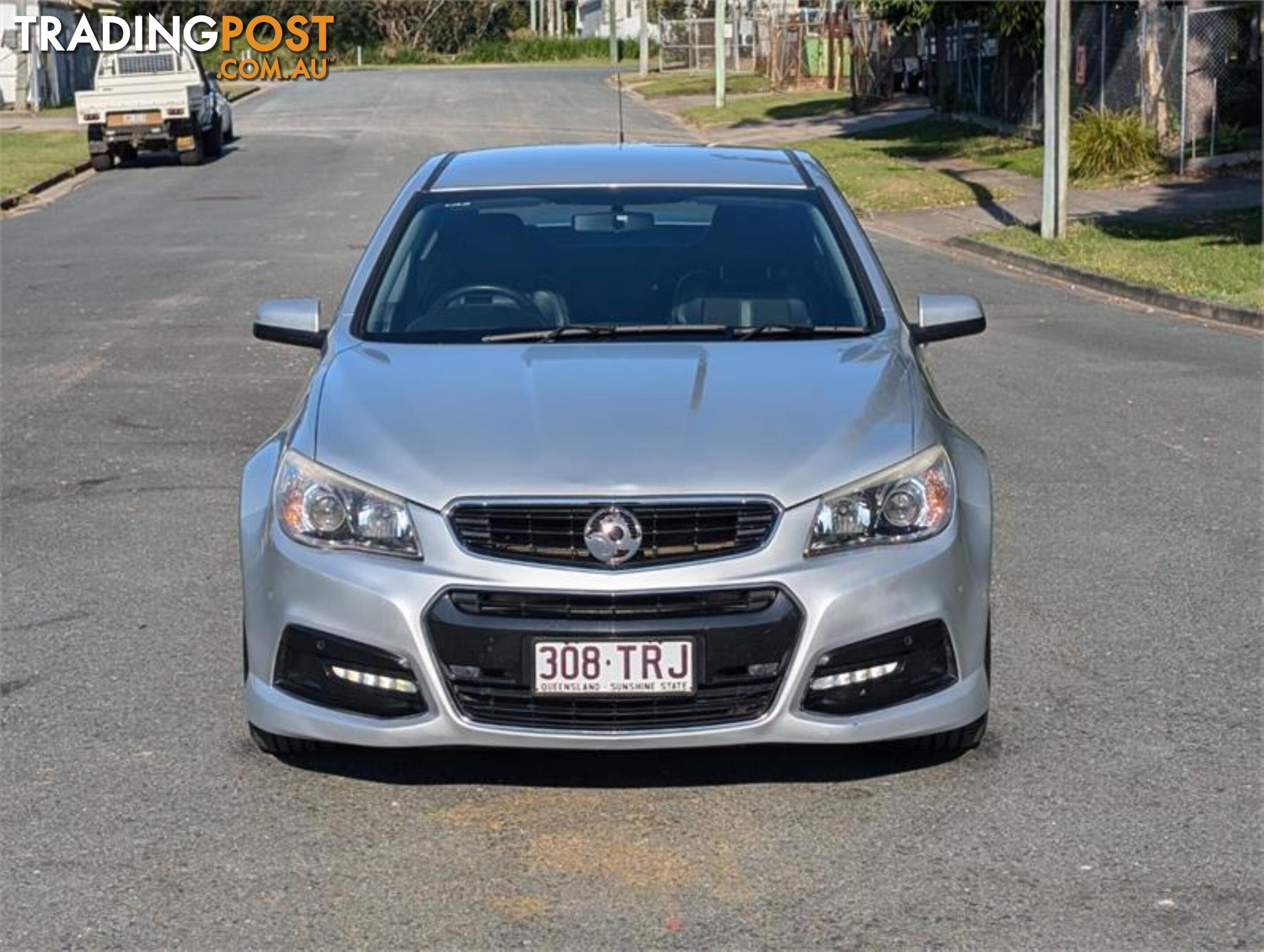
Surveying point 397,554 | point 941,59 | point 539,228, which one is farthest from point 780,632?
point 941,59

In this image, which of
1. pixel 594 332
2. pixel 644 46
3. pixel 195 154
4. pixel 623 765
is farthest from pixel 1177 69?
pixel 644 46

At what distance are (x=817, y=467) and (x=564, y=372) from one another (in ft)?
2.99

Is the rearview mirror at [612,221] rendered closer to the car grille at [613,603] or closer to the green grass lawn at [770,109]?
the car grille at [613,603]

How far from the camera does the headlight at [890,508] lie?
16.9ft

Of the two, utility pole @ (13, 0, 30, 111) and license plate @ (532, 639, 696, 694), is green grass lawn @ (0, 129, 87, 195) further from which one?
license plate @ (532, 639, 696, 694)

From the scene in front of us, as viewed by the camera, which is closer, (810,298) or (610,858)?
(610,858)

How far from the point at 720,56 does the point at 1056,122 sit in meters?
27.7

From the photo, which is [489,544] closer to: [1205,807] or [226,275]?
[1205,807]

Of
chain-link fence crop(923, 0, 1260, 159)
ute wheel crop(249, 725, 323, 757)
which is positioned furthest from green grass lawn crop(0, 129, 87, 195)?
ute wheel crop(249, 725, 323, 757)

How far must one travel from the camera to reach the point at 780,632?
507cm

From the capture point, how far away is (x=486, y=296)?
6.55 metres

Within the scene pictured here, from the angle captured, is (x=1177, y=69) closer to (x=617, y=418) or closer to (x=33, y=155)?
(x=33, y=155)

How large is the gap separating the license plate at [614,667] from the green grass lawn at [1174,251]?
1215 centimetres

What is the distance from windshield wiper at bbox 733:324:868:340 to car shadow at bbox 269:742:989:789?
1208mm
